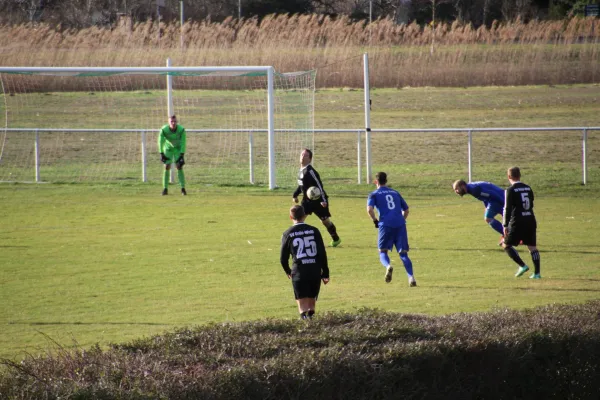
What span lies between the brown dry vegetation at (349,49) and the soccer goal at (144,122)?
1227 millimetres

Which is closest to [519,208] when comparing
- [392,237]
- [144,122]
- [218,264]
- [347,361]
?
[392,237]

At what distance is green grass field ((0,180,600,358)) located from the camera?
1130 cm

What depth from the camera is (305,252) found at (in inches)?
388

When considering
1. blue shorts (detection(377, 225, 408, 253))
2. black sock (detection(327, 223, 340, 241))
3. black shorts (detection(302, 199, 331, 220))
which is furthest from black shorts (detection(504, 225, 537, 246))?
black shorts (detection(302, 199, 331, 220))

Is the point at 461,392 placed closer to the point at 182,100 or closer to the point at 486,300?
the point at 486,300

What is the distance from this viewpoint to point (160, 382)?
18.6 feet

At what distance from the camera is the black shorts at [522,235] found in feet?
44.5

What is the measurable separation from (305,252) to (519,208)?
4.93 m

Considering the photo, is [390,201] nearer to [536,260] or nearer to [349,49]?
[536,260]

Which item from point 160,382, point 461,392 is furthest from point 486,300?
point 160,382

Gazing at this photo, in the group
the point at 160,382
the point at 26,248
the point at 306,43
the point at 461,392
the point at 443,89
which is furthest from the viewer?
the point at 443,89

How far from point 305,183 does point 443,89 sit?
21369 mm

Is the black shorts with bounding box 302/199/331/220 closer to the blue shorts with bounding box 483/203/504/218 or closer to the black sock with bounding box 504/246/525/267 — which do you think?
the blue shorts with bounding box 483/203/504/218

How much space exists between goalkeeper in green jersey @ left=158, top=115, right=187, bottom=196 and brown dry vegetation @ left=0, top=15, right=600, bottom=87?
10124mm
